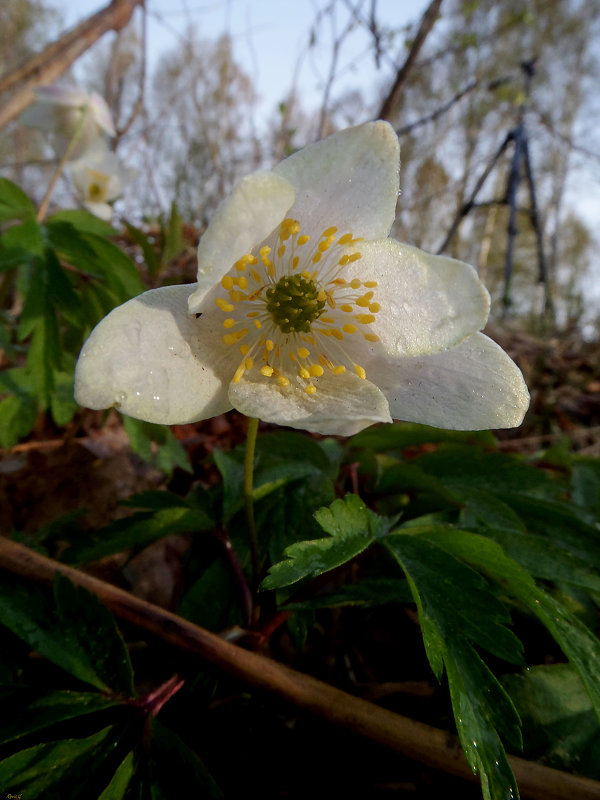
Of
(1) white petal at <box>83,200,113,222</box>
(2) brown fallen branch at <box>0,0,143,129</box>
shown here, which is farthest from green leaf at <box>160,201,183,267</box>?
(2) brown fallen branch at <box>0,0,143,129</box>

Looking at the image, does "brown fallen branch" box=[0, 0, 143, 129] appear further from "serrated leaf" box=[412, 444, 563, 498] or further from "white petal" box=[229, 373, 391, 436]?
"serrated leaf" box=[412, 444, 563, 498]

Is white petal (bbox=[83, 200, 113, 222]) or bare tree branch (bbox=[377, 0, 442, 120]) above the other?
bare tree branch (bbox=[377, 0, 442, 120])

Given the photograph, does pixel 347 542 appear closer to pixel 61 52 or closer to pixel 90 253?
pixel 90 253

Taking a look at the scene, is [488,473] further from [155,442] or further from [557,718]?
[155,442]

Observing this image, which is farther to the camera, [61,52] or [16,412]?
[61,52]

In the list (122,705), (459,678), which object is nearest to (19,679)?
(122,705)
